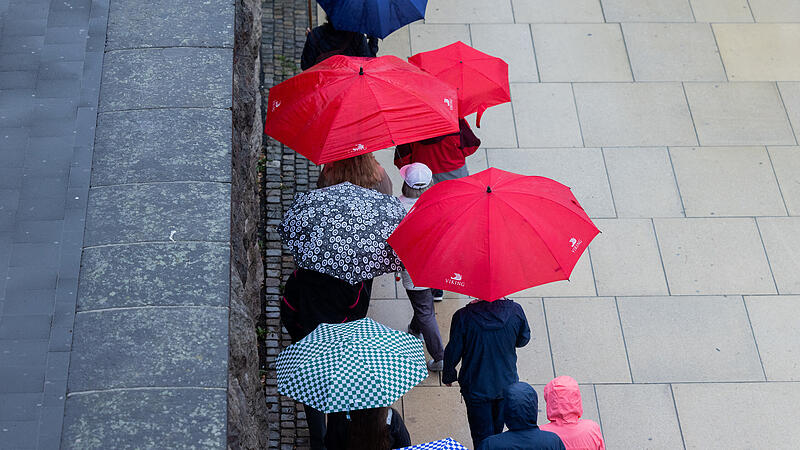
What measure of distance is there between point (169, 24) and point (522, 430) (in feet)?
11.6

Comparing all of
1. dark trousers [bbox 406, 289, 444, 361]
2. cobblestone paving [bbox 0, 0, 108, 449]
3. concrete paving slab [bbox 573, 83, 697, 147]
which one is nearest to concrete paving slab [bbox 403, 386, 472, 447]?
dark trousers [bbox 406, 289, 444, 361]

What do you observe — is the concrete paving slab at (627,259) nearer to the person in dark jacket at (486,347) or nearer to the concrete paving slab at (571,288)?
the concrete paving slab at (571,288)

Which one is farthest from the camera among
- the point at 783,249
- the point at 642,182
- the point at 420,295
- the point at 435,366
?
the point at 642,182

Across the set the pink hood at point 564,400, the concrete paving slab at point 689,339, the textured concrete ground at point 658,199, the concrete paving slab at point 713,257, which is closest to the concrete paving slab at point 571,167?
the textured concrete ground at point 658,199

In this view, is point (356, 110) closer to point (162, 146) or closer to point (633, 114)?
point (162, 146)

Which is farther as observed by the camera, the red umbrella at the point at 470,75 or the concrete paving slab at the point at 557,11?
the concrete paving slab at the point at 557,11

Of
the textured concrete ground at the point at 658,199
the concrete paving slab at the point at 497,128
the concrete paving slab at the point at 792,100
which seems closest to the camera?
the textured concrete ground at the point at 658,199

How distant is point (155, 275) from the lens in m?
4.75

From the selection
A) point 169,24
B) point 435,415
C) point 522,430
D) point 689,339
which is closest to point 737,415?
point 689,339

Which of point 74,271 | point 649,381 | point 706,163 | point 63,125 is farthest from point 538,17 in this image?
point 74,271

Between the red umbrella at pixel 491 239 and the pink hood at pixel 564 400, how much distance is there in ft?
2.05

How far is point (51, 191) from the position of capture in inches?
205

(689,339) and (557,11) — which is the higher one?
(557,11)

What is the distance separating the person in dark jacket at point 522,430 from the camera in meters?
4.95
